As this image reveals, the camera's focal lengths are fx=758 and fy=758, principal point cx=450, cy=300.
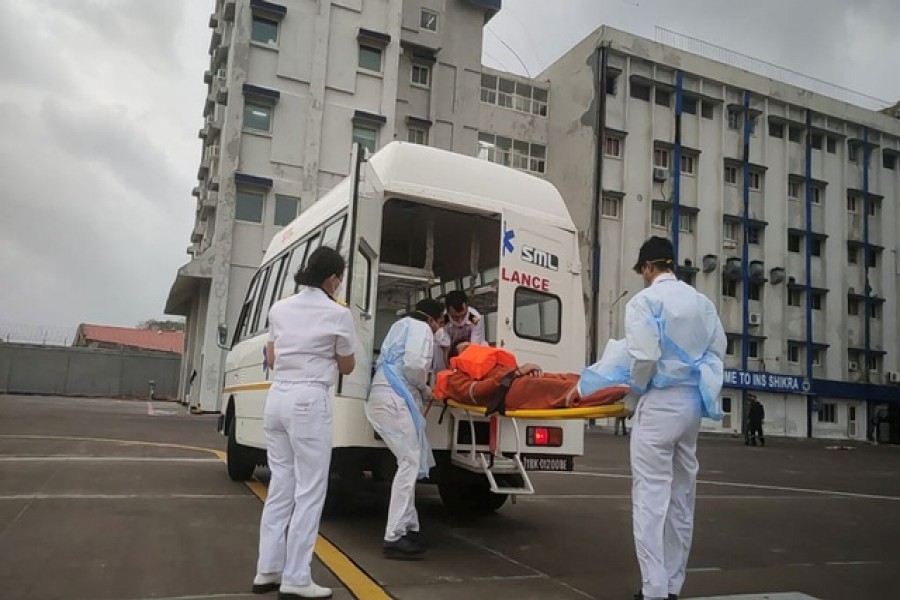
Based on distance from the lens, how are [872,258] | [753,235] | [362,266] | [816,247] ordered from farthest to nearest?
[872,258] < [816,247] < [753,235] < [362,266]

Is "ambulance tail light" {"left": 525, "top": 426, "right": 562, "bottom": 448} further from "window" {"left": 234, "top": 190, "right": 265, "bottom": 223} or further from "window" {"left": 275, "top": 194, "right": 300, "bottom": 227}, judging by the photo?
"window" {"left": 234, "top": 190, "right": 265, "bottom": 223}

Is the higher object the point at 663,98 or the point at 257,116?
the point at 663,98

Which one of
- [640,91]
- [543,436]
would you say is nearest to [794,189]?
[640,91]

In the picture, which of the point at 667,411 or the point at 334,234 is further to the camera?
the point at 334,234

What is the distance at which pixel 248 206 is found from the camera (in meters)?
28.5

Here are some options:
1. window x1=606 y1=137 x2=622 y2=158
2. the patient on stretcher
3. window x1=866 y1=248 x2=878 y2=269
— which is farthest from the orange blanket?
window x1=866 y1=248 x2=878 y2=269

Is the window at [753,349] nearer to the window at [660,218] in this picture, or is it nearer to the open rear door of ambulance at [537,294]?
the window at [660,218]

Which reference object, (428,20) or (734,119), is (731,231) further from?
(428,20)

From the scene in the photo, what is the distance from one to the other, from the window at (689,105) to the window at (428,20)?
12.7 m

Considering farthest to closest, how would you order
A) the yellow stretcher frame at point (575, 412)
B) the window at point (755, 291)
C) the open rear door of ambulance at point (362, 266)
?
the window at point (755, 291) < the open rear door of ambulance at point (362, 266) < the yellow stretcher frame at point (575, 412)

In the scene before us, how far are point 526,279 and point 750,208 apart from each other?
34.8 metres

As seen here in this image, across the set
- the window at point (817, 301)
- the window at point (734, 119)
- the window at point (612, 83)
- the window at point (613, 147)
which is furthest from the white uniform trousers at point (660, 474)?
the window at point (817, 301)

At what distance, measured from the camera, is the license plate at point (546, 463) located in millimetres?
6258

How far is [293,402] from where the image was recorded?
14.0 ft
